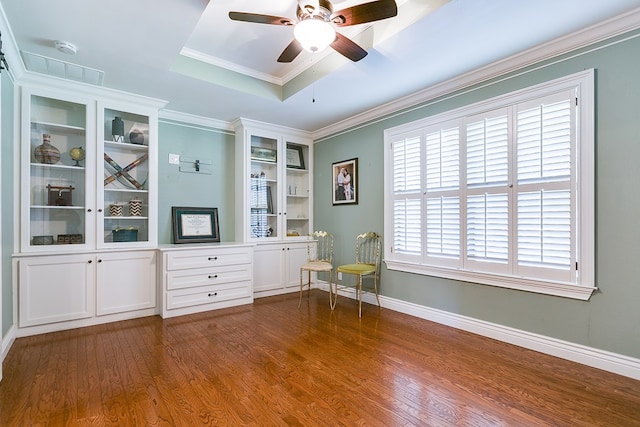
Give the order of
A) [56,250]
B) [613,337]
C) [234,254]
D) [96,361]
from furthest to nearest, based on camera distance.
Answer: [234,254] → [56,250] → [96,361] → [613,337]

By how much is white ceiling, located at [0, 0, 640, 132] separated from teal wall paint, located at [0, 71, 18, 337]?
0.32m

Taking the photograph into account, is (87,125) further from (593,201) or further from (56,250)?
(593,201)

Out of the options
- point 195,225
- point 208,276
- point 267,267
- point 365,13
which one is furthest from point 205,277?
point 365,13

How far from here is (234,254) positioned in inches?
163

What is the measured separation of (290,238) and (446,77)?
305 centimetres

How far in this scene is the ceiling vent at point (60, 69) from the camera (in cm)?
276

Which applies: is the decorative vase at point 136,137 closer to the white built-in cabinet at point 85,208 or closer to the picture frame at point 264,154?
the white built-in cabinet at point 85,208

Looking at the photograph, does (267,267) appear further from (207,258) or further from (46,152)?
(46,152)

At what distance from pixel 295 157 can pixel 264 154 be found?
1.97 feet

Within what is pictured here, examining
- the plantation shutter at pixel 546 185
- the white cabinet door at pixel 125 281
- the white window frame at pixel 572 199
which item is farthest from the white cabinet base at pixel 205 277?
the plantation shutter at pixel 546 185

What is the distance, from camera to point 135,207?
12.3 ft

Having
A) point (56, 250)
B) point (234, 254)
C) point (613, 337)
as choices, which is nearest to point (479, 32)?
point (613, 337)

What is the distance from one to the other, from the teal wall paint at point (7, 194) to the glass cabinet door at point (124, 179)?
701mm

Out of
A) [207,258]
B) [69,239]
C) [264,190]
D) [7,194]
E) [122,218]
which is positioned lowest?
[207,258]
